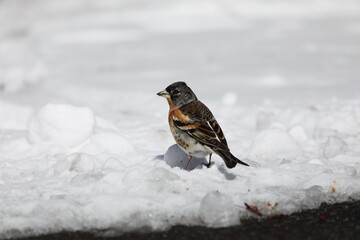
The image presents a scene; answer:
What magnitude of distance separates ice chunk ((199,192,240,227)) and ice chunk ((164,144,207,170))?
142 centimetres

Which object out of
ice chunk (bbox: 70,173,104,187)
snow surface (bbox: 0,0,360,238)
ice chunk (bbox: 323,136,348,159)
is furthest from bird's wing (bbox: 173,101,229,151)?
ice chunk (bbox: 323,136,348,159)

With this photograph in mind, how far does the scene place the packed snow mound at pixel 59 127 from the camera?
245 inches

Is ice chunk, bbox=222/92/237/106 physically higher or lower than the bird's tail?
higher

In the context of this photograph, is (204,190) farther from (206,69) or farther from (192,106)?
(206,69)

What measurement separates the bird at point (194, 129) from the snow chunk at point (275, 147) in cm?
80

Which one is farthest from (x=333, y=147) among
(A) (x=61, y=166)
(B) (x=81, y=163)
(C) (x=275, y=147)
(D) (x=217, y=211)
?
(A) (x=61, y=166)

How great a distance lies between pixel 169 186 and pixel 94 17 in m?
12.6

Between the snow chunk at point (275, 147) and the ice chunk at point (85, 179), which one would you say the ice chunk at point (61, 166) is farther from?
the snow chunk at point (275, 147)


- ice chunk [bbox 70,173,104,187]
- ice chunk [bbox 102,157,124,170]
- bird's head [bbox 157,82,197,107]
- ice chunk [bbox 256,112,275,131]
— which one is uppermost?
bird's head [bbox 157,82,197,107]

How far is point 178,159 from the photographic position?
5.54 metres

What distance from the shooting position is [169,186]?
15.0 ft

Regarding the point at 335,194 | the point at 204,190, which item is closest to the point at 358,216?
the point at 335,194

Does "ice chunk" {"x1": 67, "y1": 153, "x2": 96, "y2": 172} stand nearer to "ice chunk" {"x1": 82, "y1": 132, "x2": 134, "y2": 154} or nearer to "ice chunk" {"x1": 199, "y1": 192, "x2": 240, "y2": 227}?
"ice chunk" {"x1": 82, "y1": 132, "x2": 134, "y2": 154}

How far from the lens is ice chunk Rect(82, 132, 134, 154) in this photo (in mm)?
6023
